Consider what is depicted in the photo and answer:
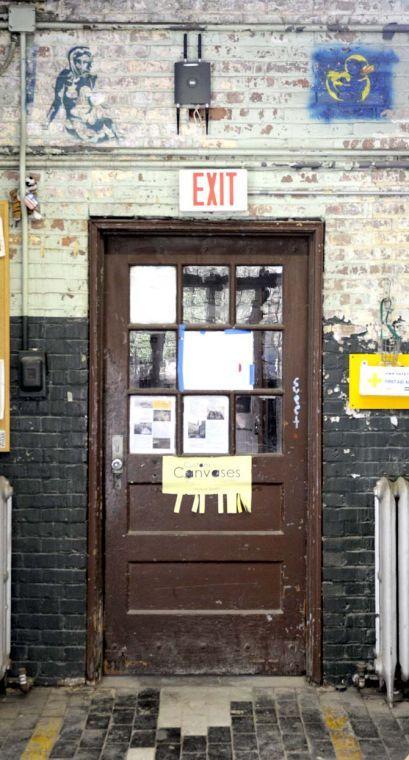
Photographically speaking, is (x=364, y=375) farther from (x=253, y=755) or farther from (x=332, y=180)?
(x=253, y=755)

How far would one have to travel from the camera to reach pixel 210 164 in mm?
4293

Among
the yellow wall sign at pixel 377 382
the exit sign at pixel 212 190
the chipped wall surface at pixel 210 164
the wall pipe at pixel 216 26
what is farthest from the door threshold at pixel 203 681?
the wall pipe at pixel 216 26

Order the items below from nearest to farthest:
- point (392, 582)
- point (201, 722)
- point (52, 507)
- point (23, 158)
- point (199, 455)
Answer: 1. point (201, 722)
2. point (392, 582)
3. point (23, 158)
4. point (52, 507)
5. point (199, 455)

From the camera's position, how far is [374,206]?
432 centimetres

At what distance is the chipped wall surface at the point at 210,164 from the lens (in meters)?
4.28

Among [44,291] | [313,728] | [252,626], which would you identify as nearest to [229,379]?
[44,291]

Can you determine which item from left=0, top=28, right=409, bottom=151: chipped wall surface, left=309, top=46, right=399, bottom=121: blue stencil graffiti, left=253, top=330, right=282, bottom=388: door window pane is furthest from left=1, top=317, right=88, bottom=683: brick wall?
left=309, top=46, right=399, bottom=121: blue stencil graffiti

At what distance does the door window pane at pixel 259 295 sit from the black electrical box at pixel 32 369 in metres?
1.16

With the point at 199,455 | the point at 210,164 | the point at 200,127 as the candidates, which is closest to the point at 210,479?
the point at 199,455

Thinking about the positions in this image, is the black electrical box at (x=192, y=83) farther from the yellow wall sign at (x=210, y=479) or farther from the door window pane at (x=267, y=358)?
the yellow wall sign at (x=210, y=479)

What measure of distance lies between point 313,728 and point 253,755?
0.42 meters

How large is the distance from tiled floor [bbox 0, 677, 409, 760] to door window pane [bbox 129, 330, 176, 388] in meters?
1.73

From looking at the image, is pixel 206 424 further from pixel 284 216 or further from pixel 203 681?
pixel 203 681

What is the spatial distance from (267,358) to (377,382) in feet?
2.11
